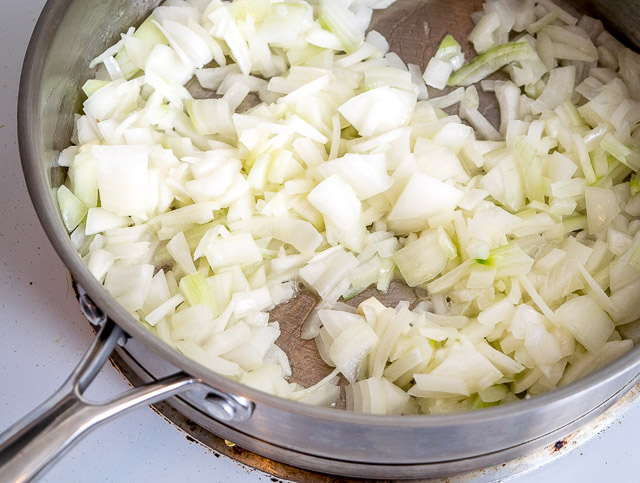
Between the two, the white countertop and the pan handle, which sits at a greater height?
the pan handle

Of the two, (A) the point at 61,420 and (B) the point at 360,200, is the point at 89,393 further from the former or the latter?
(B) the point at 360,200

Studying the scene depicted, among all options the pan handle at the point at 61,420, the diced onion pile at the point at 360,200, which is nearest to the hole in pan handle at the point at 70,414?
the pan handle at the point at 61,420

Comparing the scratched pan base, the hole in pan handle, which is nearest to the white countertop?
the scratched pan base

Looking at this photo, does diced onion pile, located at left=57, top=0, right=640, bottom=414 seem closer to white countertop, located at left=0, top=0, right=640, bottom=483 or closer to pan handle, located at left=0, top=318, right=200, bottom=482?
white countertop, located at left=0, top=0, right=640, bottom=483

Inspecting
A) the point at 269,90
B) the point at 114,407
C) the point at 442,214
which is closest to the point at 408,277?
the point at 442,214

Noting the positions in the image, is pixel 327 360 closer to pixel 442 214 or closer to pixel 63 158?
pixel 442 214

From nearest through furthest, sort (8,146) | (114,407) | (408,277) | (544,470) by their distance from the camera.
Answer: (114,407) < (544,470) < (408,277) < (8,146)
